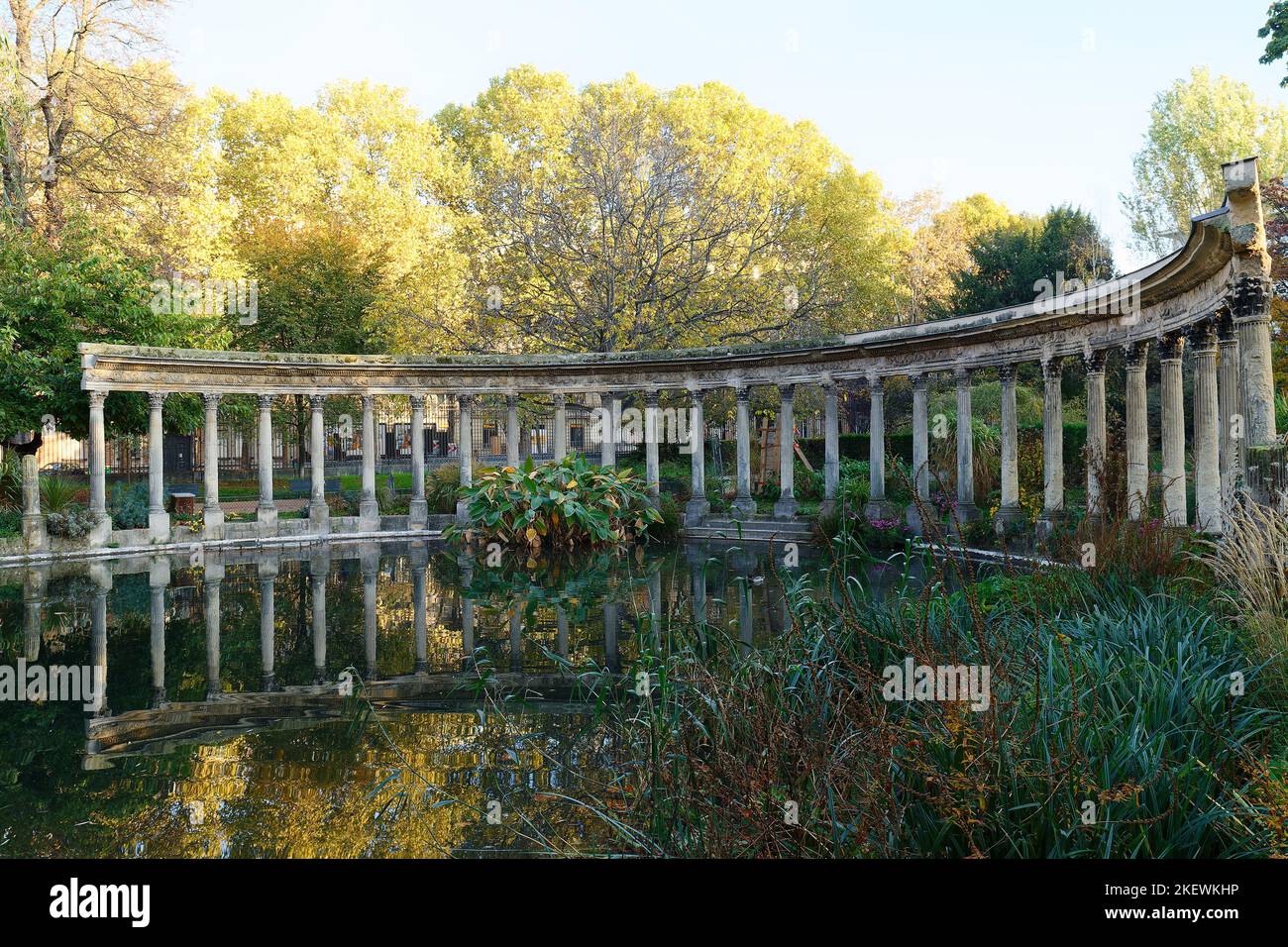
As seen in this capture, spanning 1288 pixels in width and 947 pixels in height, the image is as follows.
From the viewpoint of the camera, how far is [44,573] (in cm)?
2031

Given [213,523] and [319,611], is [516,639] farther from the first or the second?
[213,523]

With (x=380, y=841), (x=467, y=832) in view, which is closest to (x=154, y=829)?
(x=380, y=841)

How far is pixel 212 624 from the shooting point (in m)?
14.3

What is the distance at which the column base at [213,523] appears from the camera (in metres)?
26.3

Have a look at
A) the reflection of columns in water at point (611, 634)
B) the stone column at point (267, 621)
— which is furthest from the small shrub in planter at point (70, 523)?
the reflection of columns in water at point (611, 634)

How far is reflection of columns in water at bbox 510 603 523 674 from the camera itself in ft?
36.8

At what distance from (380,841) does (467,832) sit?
590mm

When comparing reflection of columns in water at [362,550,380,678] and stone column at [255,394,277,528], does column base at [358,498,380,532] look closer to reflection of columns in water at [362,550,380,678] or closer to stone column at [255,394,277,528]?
stone column at [255,394,277,528]

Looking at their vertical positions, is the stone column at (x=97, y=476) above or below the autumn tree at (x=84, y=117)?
below

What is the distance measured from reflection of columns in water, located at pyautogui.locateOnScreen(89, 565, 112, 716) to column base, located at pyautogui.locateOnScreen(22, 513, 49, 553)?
3.29 m

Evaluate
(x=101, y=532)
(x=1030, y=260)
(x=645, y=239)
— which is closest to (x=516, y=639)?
(x=101, y=532)

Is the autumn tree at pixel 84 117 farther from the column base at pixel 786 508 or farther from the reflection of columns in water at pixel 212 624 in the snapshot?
the column base at pixel 786 508

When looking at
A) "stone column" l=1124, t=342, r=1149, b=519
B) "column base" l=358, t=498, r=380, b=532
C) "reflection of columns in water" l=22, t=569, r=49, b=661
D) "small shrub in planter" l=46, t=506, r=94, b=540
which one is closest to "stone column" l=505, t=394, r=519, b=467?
"column base" l=358, t=498, r=380, b=532
